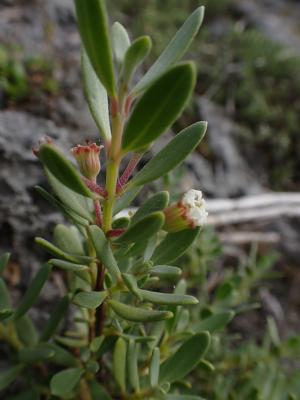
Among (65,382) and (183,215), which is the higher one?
(183,215)

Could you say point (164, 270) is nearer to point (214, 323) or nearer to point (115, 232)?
point (115, 232)

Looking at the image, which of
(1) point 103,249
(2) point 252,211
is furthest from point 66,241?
(2) point 252,211

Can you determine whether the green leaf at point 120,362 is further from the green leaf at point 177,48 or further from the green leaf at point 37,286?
the green leaf at point 177,48

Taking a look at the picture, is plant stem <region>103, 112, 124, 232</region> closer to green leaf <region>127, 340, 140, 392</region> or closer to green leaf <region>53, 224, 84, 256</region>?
green leaf <region>53, 224, 84, 256</region>

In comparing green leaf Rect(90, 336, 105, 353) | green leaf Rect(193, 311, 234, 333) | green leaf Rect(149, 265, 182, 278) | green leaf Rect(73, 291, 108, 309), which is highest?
green leaf Rect(73, 291, 108, 309)

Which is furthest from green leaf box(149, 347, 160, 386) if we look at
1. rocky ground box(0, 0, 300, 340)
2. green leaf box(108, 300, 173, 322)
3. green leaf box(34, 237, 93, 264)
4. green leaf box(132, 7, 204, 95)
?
rocky ground box(0, 0, 300, 340)

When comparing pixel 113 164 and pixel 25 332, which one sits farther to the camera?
pixel 25 332
